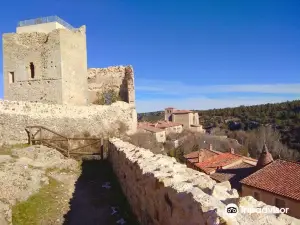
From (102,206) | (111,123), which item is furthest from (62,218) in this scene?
(111,123)

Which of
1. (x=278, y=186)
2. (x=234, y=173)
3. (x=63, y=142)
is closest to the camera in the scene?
(x=63, y=142)

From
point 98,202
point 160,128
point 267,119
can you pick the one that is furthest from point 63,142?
point 267,119

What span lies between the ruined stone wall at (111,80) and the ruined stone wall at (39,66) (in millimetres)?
4912

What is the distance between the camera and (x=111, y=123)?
20.5m

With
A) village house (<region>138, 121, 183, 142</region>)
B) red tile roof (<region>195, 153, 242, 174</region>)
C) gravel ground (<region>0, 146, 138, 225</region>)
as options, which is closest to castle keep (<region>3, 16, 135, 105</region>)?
gravel ground (<region>0, 146, 138, 225</region>)

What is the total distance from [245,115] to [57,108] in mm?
70256

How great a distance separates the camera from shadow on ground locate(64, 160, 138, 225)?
561 centimetres

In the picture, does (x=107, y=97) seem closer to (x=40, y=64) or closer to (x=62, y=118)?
(x=40, y=64)

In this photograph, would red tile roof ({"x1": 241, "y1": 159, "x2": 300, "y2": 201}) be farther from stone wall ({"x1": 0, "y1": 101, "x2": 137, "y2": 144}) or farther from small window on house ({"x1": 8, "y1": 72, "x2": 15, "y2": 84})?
small window on house ({"x1": 8, "y1": 72, "x2": 15, "y2": 84})

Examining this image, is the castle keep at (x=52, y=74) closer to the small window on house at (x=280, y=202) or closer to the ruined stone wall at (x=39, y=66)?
the ruined stone wall at (x=39, y=66)

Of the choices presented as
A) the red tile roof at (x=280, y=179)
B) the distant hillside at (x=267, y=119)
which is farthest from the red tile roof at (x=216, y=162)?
the distant hillside at (x=267, y=119)

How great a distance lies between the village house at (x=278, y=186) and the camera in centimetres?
1559

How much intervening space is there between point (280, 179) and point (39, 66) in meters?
15.9

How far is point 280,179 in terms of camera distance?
17.7m
